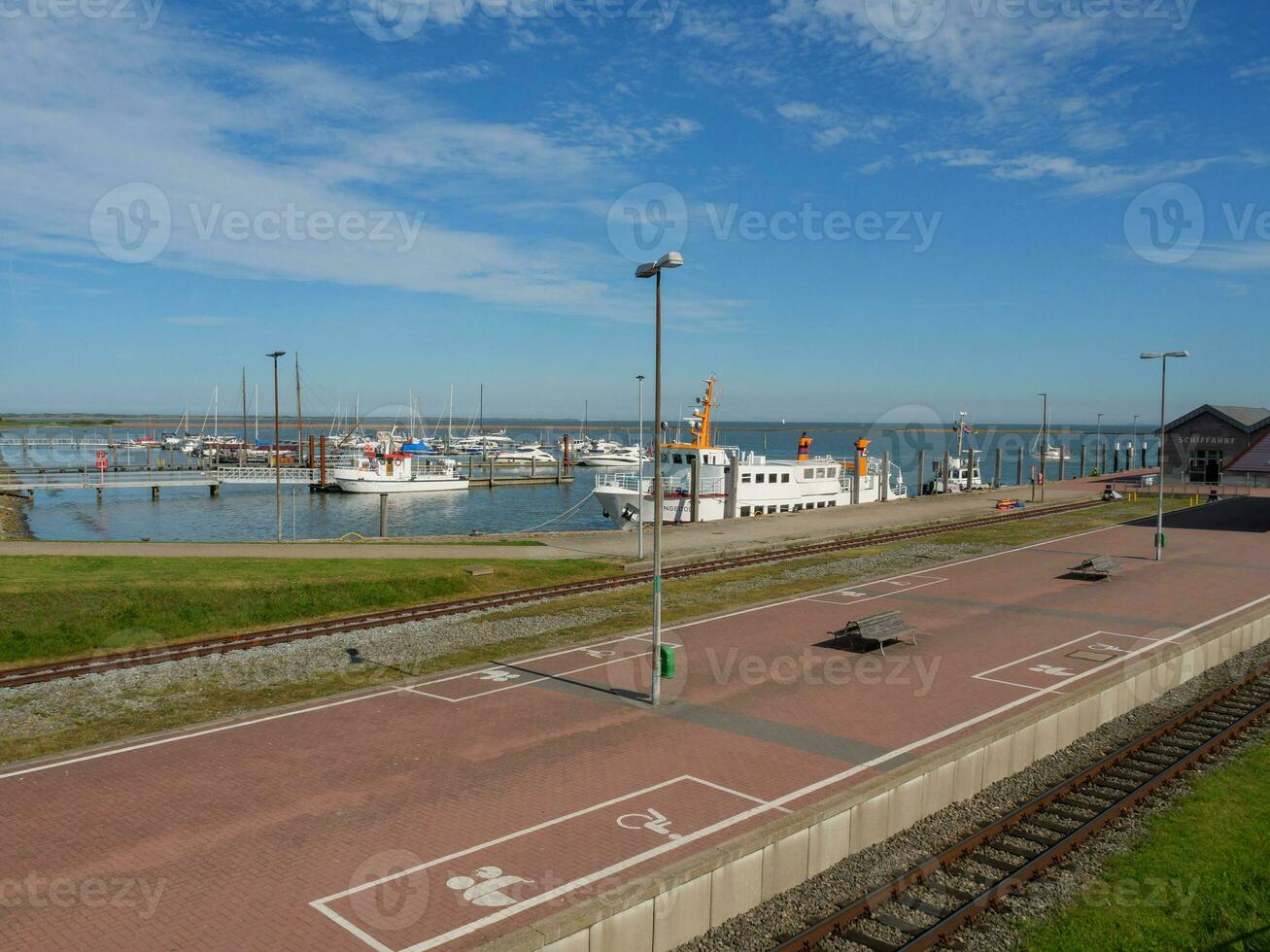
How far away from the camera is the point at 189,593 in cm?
2334

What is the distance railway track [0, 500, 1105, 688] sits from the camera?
18.5 meters

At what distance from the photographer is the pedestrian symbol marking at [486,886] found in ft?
31.7

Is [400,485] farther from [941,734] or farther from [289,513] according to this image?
[941,734]

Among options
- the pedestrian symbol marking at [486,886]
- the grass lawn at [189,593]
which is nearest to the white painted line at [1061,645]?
the pedestrian symbol marking at [486,886]

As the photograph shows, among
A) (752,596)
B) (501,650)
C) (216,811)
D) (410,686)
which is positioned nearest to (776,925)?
(216,811)

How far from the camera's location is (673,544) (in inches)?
1478

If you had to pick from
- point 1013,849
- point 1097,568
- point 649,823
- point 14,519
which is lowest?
point 14,519

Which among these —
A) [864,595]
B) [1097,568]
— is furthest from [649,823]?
[1097,568]

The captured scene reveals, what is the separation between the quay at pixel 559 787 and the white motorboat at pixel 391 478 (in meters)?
71.1

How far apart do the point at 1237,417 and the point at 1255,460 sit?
602 inches

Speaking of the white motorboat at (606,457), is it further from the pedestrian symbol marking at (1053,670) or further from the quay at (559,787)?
the quay at (559,787)

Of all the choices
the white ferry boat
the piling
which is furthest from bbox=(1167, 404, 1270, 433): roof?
the piling

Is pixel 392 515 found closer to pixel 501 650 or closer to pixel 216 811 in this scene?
pixel 501 650

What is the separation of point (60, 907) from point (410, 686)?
8.34m
